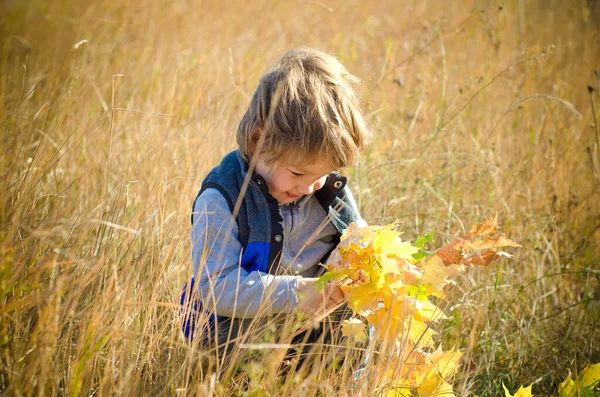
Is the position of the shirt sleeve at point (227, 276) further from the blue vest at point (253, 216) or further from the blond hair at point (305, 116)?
the blond hair at point (305, 116)

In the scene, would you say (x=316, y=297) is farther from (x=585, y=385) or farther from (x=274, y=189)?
(x=585, y=385)

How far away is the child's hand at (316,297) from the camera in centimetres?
145

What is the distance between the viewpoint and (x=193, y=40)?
12.9 ft

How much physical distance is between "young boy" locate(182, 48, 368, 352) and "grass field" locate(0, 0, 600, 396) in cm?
13

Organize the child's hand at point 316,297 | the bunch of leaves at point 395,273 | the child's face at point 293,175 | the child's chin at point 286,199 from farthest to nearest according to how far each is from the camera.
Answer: the child's chin at point 286,199 → the child's face at point 293,175 → the child's hand at point 316,297 → the bunch of leaves at point 395,273

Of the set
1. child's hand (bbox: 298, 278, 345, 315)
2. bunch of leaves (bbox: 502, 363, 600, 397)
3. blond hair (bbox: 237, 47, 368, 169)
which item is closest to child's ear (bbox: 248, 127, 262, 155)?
blond hair (bbox: 237, 47, 368, 169)

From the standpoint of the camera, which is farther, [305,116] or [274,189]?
[274,189]

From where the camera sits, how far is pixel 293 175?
5.21 feet

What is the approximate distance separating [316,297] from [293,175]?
1.12 ft

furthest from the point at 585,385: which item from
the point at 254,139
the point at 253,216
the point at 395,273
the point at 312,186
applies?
the point at 254,139

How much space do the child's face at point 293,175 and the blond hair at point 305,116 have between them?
2cm

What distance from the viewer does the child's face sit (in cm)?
156

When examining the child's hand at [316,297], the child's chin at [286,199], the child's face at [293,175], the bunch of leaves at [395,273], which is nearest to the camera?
the bunch of leaves at [395,273]

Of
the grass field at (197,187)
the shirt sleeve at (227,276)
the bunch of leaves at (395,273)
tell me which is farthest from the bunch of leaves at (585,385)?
the shirt sleeve at (227,276)
